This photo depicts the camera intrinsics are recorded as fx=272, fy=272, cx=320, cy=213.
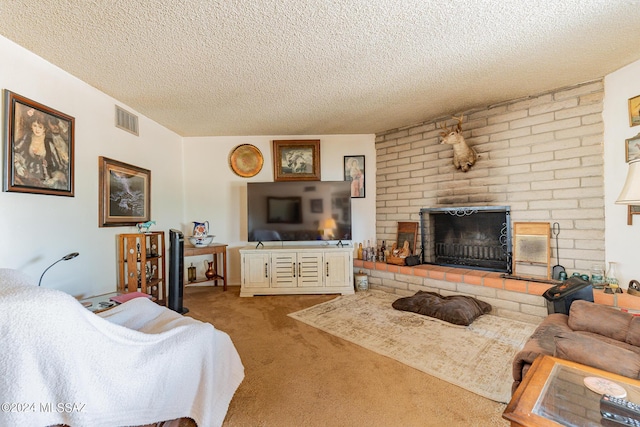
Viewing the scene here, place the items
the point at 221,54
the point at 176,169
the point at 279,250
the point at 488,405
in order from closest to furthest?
the point at 488,405 < the point at 221,54 < the point at 279,250 < the point at 176,169

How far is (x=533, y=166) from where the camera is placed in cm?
279

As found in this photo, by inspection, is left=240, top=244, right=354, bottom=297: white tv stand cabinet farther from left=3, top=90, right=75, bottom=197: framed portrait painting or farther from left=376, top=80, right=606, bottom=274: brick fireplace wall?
left=3, top=90, right=75, bottom=197: framed portrait painting

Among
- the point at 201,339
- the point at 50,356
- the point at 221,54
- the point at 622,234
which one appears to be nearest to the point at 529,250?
the point at 622,234

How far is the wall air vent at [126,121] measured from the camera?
279 cm

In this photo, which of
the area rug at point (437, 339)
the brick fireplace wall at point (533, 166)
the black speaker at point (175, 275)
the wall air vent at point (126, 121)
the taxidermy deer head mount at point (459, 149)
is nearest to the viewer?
the area rug at point (437, 339)

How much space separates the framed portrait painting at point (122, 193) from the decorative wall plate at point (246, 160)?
1.15 metres

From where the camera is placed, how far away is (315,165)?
4.06m

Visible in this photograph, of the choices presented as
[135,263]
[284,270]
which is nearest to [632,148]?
[284,270]

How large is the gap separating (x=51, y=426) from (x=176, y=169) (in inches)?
138

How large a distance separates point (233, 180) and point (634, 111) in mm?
4315

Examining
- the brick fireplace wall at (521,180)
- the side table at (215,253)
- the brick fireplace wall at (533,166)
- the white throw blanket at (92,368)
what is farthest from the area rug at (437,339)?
the side table at (215,253)

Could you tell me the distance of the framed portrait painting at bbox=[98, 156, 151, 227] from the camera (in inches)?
102

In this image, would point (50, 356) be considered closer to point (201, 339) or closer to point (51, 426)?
point (51, 426)

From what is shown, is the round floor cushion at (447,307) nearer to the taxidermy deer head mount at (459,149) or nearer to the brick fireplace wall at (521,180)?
the brick fireplace wall at (521,180)
